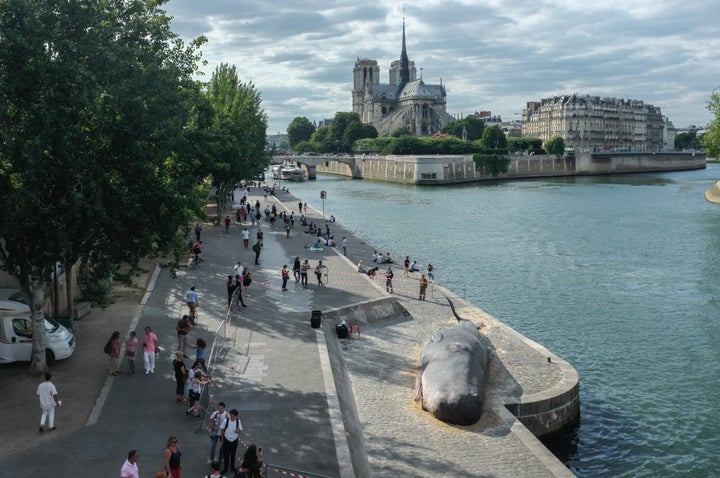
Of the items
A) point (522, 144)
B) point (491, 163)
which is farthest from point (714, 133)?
point (522, 144)

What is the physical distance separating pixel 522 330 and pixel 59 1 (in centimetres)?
2078

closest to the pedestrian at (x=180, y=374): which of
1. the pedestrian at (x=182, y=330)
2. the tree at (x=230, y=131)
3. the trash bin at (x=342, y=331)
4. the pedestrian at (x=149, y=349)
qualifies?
the pedestrian at (x=149, y=349)

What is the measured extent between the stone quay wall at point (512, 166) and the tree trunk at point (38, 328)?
10647 cm

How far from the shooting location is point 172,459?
11.9m

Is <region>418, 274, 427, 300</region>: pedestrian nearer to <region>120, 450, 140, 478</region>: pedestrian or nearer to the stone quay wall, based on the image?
<region>120, 450, 140, 478</region>: pedestrian

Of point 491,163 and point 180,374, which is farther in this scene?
point 491,163

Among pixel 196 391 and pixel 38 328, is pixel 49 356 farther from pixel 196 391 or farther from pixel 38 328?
pixel 196 391

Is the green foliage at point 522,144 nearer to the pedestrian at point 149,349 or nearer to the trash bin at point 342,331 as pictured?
the trash bin at point 342,331

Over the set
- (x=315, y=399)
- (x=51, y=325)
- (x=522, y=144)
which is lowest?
(x=315, y=399)

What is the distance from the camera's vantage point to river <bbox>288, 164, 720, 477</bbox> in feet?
62.4

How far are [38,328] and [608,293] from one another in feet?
91.6

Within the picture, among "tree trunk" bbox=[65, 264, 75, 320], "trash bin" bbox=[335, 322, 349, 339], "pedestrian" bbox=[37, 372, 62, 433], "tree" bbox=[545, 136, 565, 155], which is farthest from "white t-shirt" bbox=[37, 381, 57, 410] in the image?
"tree" bbox=[545, 136, 565, 155]

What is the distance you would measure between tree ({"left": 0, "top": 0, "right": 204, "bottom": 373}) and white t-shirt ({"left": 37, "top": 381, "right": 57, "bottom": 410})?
3587 mm

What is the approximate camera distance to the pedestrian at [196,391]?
15.1 metres
